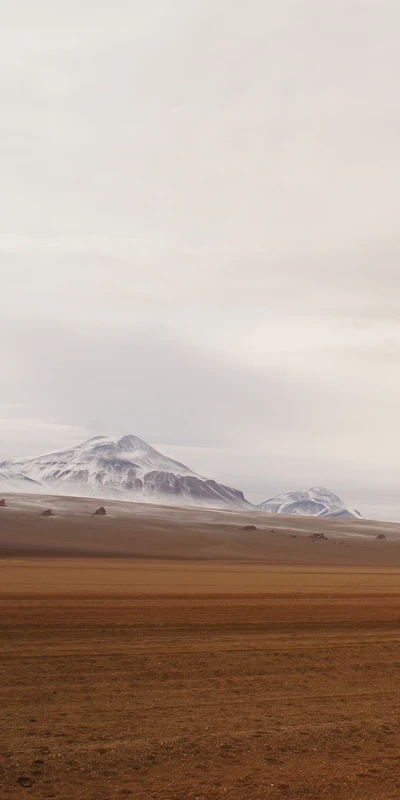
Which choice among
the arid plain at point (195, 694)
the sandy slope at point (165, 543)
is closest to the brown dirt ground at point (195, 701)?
the arid plain at point (195, 694)

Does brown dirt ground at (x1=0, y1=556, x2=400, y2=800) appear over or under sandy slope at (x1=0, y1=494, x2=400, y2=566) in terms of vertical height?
over

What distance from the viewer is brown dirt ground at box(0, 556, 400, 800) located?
779 centimetres

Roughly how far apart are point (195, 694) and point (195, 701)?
0.39 meters

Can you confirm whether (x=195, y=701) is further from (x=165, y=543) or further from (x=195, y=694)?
(x=165, y=543)

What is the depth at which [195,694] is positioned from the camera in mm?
11078

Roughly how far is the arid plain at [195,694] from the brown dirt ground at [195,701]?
0.09ft

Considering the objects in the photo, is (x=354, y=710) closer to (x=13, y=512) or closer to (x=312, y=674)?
(x=312, y=674)

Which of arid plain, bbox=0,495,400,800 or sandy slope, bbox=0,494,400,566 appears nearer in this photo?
arid plain, bbox=0,495,400,800

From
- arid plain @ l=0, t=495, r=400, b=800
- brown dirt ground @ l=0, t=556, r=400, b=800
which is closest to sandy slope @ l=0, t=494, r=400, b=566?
arid plain @ l=0, t=495, r=400, b=800

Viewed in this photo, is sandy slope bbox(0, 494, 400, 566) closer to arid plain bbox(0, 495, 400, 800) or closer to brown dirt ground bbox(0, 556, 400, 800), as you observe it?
arid plain bbox(0, 495, 400, 800)

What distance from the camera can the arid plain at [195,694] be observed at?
784 cm

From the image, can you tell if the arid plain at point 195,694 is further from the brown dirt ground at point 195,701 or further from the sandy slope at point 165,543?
the sandy slope at point 165,543

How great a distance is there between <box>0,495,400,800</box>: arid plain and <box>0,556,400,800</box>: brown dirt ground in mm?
27

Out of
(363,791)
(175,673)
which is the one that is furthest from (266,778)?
(175,673)
